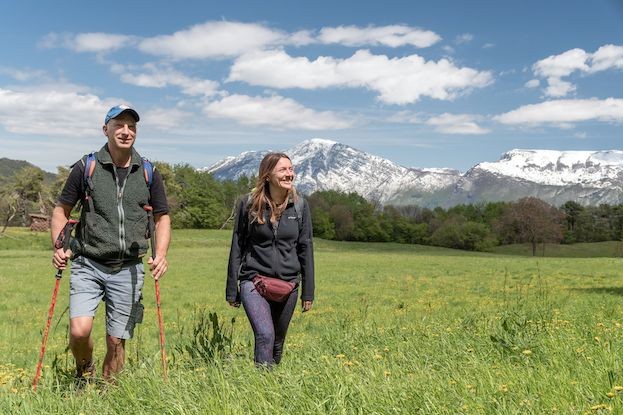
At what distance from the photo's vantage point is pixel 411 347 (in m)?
6.45

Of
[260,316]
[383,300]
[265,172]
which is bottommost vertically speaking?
[383,300]

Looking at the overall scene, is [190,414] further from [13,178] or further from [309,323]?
[13,178]

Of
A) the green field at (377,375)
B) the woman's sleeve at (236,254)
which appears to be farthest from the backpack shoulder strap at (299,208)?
the green field at (377,375)

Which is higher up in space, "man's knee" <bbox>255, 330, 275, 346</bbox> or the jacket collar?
the jacket collar

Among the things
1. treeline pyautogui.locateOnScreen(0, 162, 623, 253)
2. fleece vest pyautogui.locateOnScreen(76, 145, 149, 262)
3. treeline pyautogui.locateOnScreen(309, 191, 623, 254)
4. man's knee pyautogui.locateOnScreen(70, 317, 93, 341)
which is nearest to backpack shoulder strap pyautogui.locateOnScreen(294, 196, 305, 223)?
fleece vest pyautogui.locateOnScreen(76, 145, 149, 262)

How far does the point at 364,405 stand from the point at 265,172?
9.32 feet

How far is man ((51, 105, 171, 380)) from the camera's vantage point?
5125 mm

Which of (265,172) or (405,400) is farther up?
(265,172)

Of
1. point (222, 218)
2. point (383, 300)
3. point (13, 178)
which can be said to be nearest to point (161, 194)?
point (383, 300)

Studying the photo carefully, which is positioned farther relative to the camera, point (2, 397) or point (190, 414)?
point (2, 397)

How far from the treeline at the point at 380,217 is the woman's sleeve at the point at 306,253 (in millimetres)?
83847

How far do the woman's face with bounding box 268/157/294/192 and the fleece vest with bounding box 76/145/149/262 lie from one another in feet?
4.25

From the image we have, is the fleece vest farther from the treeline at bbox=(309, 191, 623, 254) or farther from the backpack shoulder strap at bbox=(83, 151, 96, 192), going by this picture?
the treeline at bbox=(309, 191, 623, 254)

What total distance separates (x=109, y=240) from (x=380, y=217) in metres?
134
